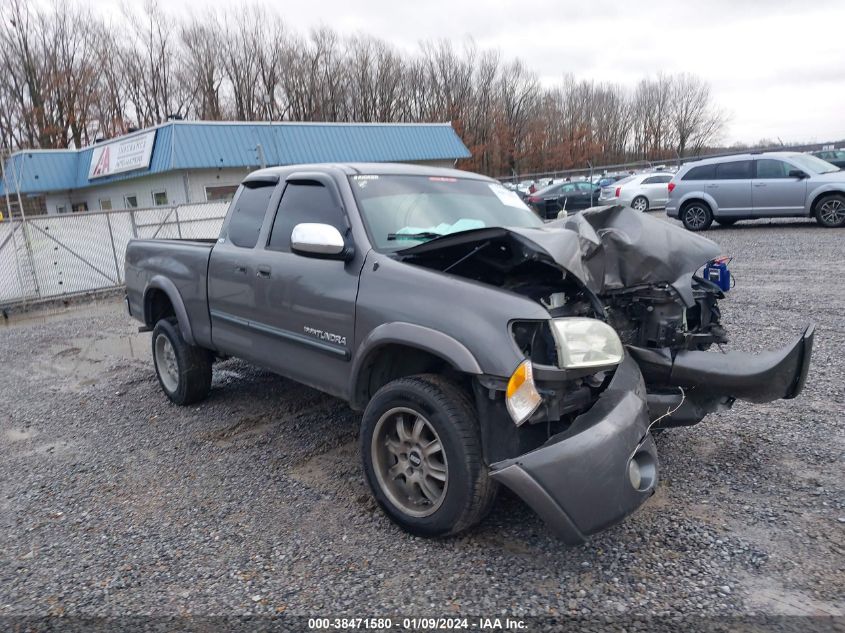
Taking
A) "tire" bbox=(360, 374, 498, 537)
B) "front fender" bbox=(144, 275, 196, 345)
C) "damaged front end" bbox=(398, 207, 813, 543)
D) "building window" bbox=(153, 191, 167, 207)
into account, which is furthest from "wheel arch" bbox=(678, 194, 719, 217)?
"building window" bbox=(153, 191, 167, 207)

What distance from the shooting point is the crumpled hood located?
3184 mm

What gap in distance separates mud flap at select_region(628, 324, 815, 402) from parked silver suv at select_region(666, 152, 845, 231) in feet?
43.0

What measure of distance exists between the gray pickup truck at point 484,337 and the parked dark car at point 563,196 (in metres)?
19.5

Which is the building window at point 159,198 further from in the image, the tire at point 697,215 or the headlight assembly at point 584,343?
the headlight assembly at point 584,343

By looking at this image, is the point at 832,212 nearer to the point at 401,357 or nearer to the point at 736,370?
the point at 736,370

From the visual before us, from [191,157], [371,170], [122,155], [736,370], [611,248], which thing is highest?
[122,155]

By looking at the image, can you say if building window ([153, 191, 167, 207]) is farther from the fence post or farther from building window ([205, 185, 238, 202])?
the fence post

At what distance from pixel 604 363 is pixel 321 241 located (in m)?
1.72

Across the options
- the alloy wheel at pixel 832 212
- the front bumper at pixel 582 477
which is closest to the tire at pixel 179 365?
the front bumper at pixel 582 477

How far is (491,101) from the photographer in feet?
194

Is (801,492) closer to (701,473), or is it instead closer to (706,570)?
(701,473)

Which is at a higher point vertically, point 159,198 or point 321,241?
point 159,198

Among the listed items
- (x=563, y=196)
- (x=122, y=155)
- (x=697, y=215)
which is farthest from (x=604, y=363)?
(x=122, y=155)

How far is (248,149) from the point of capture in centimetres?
2577
